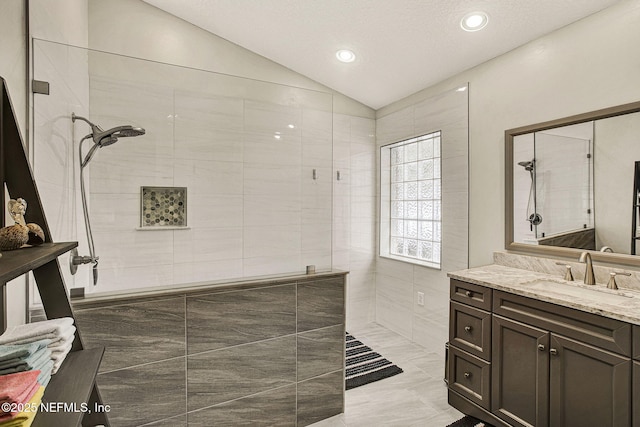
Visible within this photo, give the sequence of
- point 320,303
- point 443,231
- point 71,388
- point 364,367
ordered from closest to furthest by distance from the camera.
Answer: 1. point 71,388
2. point 320,303
3. point 364,367
4. point 443,231

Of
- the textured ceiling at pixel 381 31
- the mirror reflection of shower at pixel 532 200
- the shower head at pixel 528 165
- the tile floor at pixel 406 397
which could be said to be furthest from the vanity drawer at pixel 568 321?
the textured ceiling at pixel 381 31

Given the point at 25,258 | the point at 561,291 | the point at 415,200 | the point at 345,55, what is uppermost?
the point at 345,55

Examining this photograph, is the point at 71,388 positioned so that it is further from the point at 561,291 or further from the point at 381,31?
the point at 381,31

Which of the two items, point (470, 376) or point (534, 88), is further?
point (534, 88)

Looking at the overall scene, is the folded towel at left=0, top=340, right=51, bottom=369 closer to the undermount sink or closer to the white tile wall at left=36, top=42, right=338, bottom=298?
the white tile wall at left=36, top=42, right=338, bottom=298

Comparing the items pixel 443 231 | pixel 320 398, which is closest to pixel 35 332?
pixel 320 398

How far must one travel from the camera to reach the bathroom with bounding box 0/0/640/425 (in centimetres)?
159

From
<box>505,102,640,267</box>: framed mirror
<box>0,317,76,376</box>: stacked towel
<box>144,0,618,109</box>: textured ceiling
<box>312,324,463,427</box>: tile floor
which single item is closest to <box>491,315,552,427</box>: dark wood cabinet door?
<box>312,324,463,427</box>: tile floor

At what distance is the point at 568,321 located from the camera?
1.63 meters

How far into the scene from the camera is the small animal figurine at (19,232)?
0.86 m

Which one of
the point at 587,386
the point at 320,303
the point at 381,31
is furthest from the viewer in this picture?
the point at 381,31

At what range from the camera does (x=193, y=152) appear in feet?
6.04

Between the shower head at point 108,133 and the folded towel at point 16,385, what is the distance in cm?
122

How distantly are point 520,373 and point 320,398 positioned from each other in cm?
115
